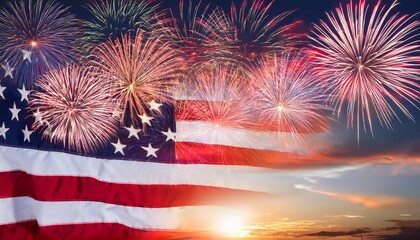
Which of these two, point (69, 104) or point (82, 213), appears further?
point (69, 104)

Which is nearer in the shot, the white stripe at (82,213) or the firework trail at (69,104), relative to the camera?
the white stripe at (82,213)

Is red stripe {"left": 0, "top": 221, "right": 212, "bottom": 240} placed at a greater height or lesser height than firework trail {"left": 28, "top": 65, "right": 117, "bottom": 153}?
lesser

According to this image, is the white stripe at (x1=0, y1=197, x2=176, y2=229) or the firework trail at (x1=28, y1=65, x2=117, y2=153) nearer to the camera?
the white stripe at (x1=0, y1=197, x2=176, y2=229)

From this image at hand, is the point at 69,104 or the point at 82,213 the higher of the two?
the point at 69,104

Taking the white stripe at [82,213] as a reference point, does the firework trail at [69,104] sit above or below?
above

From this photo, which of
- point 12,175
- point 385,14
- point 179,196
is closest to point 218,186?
point 179,196
